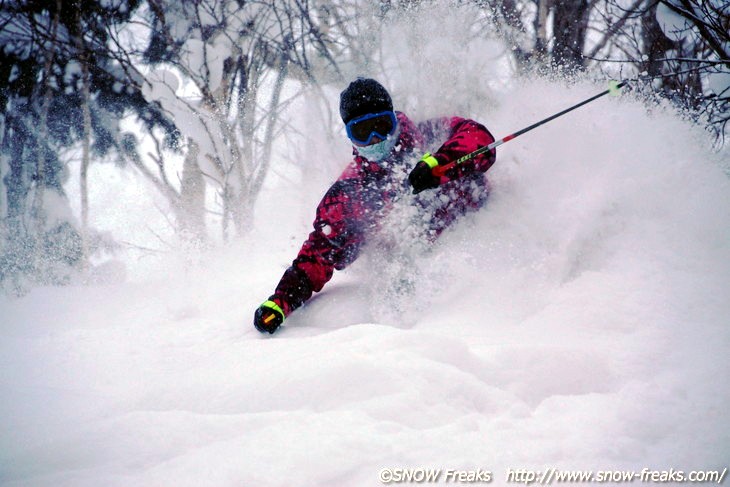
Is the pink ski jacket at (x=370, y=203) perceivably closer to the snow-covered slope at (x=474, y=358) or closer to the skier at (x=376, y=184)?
the skier at (x=376, y=184)

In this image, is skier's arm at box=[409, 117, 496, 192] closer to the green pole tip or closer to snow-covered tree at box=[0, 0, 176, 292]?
the green pole tip

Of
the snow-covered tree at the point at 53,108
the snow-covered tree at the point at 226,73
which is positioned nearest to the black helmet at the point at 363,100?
the snow-covered tree at the point at 226,73

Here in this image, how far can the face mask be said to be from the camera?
7.80 ft

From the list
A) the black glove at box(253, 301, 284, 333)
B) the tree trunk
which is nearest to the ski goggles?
the black glove at box(253, 301, 284, 333)

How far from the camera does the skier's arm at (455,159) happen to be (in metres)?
2.15

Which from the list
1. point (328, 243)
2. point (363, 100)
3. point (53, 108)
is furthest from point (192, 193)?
point (363, 100)

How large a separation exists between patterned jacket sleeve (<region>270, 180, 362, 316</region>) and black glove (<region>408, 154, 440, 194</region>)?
554mm

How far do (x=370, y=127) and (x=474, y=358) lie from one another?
1.57m

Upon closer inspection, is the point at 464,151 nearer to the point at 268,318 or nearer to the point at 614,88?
the point at 614,88

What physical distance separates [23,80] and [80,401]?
9.18 metres

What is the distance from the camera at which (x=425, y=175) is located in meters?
2.13

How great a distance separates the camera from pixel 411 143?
8.36 feet

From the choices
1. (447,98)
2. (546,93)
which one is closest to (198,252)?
(447,98)

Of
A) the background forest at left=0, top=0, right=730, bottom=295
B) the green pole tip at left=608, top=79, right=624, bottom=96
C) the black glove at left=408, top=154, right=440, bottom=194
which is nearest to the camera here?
the green pole tip at left=608, top=79, right=624, bottom=96
